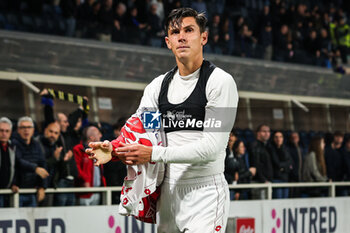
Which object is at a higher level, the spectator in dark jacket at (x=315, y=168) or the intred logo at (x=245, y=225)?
the spectator in dark jacket at (x=315, y=168)

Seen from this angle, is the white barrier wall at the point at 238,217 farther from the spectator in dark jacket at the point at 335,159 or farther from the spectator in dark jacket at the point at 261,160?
the spectator in dark jacket at the point at 261,160

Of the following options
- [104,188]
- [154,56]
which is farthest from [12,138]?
[154,56]

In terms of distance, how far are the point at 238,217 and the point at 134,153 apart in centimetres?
433

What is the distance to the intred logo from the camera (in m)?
7.71

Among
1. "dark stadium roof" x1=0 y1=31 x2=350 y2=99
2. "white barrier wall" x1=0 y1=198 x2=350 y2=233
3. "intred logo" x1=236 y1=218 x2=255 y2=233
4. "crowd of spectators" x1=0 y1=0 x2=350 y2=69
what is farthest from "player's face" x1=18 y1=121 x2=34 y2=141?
"crowd of spectators" x1=0 y1=0 x2=350 y2=69

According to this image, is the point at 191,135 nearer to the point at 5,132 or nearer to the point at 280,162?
the point at 5,132

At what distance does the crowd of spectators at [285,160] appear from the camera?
28.3 feet

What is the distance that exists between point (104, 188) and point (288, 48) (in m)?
9.81

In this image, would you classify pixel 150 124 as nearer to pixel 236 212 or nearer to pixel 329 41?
pixel 236 212

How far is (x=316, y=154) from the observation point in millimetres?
9305

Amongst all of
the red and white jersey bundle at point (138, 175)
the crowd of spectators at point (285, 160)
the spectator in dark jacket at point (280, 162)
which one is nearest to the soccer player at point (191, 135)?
the red and white jersey bundle at point (138, 175)

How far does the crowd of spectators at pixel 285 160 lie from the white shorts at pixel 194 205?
4380mm

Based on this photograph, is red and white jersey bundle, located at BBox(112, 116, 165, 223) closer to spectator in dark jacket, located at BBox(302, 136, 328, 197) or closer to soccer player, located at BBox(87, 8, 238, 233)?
Answer: soccer player, located at BBox(87, 8, 238, 233)

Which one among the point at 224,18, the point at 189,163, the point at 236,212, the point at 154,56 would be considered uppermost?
the point at 224,18
